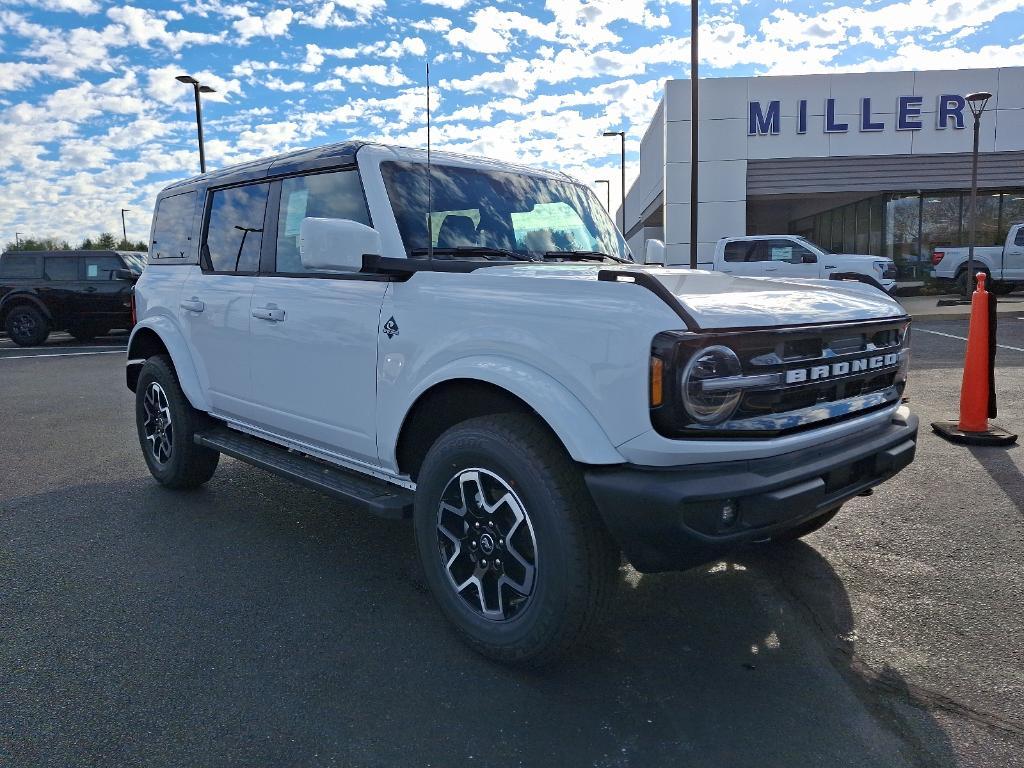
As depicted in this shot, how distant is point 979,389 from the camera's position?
6.04 metres

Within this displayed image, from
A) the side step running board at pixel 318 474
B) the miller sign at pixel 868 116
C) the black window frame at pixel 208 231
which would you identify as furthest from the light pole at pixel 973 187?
the side step running board at pixel 318 474

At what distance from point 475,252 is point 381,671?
1.76m

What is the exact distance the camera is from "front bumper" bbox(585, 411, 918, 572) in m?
2.34

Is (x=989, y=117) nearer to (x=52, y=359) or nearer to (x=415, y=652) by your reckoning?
(x=52, y=359)

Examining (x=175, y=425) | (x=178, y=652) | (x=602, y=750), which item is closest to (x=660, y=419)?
(x=602, y=750)

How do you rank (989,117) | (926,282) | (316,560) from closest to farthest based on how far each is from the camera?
(316,560) < (989,117) < (926,282)

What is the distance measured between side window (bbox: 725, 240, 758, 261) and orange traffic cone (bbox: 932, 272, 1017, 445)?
13.6m

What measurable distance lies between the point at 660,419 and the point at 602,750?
99 cm

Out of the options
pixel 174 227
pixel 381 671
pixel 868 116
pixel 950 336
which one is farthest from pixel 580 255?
pixel 868 116

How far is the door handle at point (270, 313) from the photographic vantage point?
3.79 metres

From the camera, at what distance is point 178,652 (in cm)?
297

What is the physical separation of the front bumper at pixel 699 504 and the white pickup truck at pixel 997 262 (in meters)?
21.9

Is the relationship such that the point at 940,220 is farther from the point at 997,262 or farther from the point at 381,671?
the point at 381,671

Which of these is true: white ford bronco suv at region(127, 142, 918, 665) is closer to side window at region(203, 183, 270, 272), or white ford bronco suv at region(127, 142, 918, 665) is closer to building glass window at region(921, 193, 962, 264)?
side window at region(203, 183, 270, 272)
